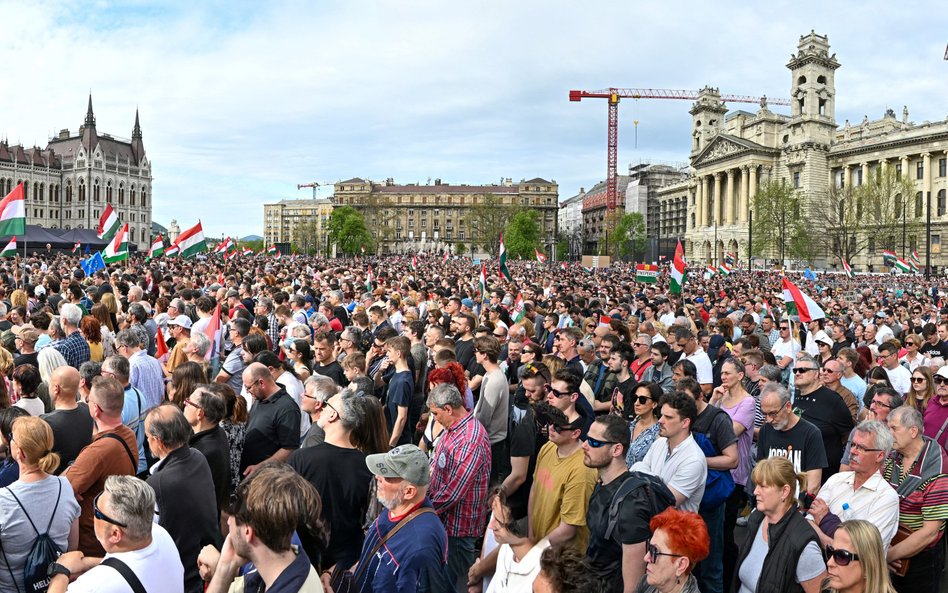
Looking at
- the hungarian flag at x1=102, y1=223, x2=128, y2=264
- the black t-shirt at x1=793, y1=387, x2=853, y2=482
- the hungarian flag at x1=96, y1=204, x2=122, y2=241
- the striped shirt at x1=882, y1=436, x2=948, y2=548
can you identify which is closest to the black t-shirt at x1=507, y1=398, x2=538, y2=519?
the striped shirt at x1=882, y1=436, x2=948, y2=548

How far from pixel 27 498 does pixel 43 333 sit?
5575 millimetres

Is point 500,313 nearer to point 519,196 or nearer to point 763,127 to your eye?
point 763,127

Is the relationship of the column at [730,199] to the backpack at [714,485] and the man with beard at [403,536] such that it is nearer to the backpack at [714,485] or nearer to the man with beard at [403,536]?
the backpack at [714,485]

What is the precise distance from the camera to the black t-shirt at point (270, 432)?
547 centimetres

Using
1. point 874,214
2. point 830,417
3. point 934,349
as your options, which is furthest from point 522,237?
point 830,417

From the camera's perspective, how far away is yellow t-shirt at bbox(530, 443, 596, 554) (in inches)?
175

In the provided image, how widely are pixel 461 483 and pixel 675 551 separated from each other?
63.2 inches

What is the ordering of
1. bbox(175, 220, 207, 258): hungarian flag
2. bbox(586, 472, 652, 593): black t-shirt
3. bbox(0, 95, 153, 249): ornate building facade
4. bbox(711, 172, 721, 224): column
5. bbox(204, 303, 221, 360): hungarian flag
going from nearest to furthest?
bbox(586, 472, 652, 593): black t-shirt
bbox(204, 303, 221, 360): hungarian flag
bbox(175, 220, 207, 258): hungarian flag
bbox(711, 172, 721, 224): column
bbox(0, 95, 153, 249): ornate building facade

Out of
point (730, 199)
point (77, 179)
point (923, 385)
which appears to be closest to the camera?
point (923, 385)

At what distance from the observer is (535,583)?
10.4 feet

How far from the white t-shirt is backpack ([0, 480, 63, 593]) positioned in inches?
35.2

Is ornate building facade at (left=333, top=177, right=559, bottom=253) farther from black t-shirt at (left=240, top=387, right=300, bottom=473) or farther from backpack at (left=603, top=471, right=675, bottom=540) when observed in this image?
backpack at (left=603, top=471, right=675, bottom=540)

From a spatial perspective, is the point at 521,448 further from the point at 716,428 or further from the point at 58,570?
the point at 58,570

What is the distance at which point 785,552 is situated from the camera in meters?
3.93
